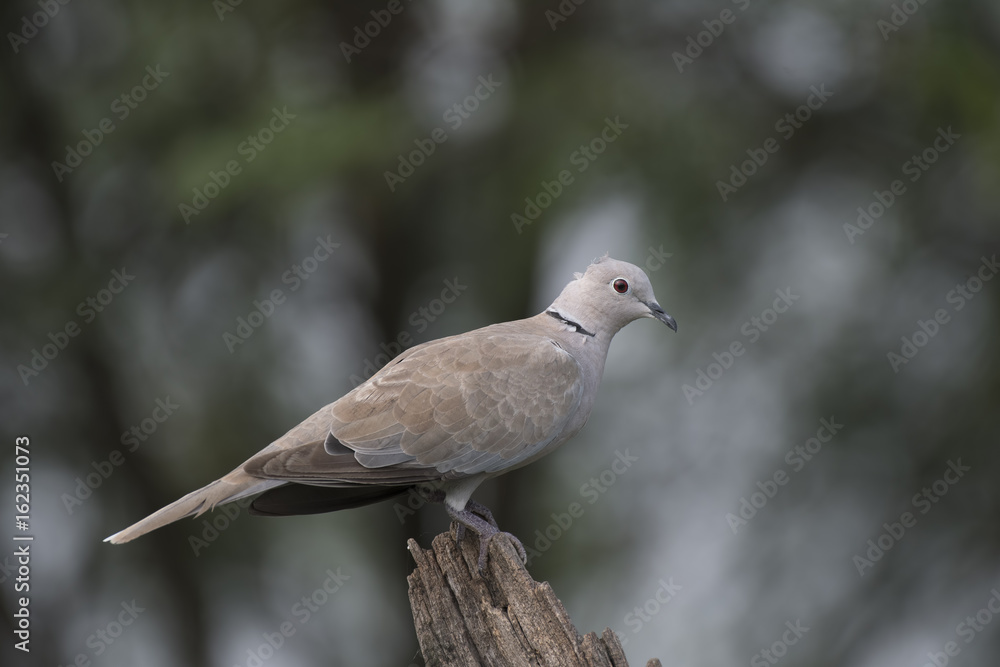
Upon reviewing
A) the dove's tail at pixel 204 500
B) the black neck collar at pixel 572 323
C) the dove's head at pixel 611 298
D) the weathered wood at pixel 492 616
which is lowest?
the dove's tail at pixel 204 500

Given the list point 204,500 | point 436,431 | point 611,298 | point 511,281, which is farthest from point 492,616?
point 511,281

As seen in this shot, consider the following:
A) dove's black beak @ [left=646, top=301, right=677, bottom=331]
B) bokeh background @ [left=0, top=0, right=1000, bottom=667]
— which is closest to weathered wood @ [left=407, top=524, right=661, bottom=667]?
dove's black beak @ [left=646, top=301, right=677, bottom=331]

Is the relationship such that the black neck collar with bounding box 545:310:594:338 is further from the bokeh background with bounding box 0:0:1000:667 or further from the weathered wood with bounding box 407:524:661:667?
the bokeh background with bounding box 0:0:1000:667

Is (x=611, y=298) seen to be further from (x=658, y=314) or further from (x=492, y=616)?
(x=492, y=616)

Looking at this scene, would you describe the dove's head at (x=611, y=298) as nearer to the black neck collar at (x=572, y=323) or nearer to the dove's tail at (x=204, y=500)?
the black neck collar at (x=572, y=323)

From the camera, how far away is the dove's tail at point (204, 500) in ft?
15.0

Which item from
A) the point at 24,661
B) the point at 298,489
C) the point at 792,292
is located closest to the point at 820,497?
the point at 792,292

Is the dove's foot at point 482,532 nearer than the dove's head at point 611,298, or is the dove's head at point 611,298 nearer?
the dove's foot at point 482,532

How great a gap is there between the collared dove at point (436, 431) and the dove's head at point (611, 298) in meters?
0.03

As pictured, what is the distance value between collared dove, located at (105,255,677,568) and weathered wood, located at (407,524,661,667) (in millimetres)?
109

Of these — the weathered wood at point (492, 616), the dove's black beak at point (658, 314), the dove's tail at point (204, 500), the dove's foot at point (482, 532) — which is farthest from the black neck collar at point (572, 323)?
the dove's tail at point (204, 500)

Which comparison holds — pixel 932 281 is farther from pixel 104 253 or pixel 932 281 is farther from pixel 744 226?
pixel 104 253

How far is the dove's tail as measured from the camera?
4.58 m

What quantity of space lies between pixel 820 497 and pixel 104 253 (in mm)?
6871
